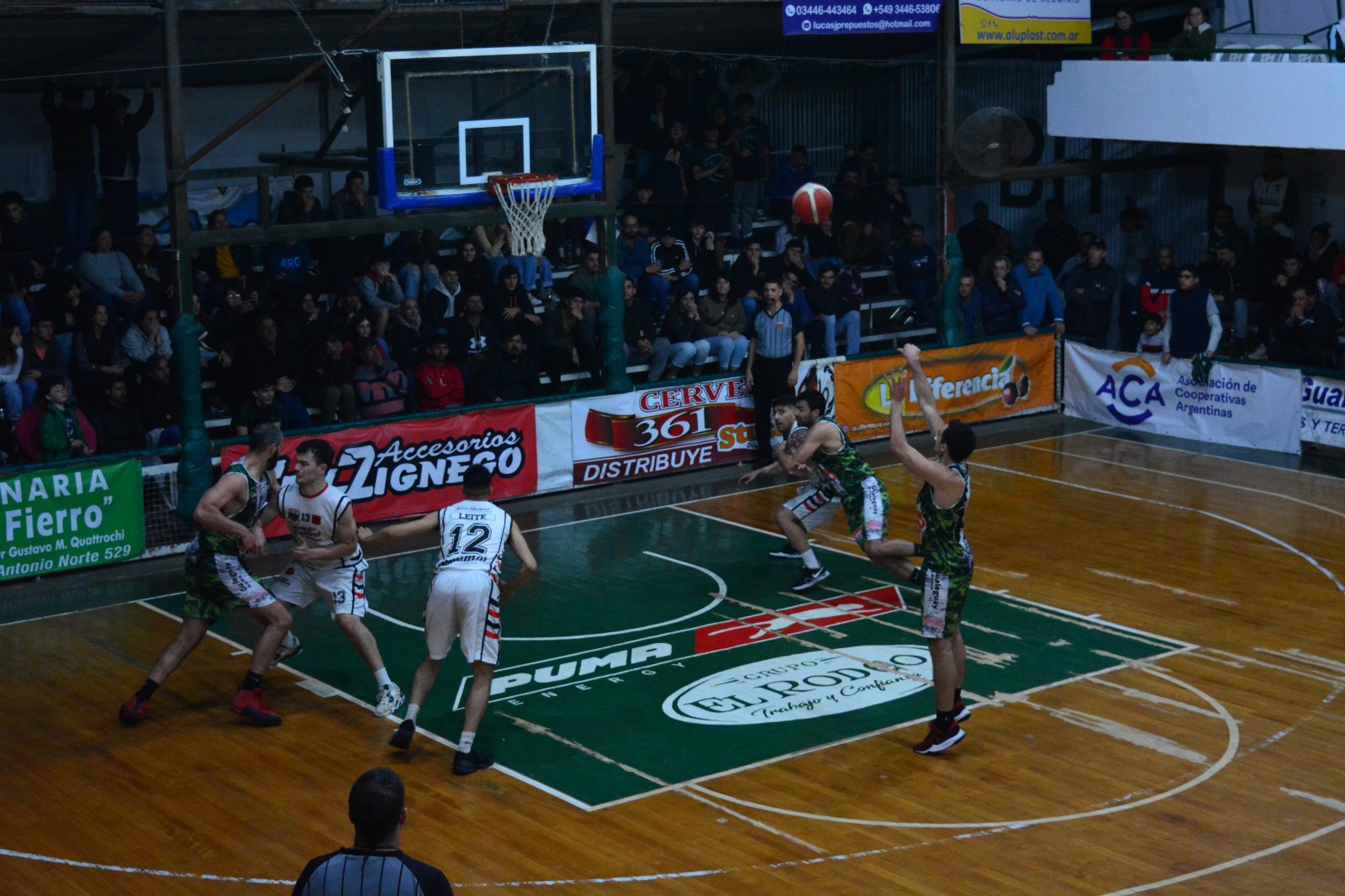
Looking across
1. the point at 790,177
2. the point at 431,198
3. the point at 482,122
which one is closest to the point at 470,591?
the point at 431,198

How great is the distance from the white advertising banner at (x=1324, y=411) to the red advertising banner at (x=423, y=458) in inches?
361

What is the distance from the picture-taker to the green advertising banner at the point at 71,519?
605 inches

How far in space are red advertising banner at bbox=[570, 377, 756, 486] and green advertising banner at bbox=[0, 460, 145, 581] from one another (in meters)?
5.03

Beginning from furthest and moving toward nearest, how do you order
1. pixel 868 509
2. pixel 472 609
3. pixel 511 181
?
pixel 511 181 → pixel 868 509 → pixel 472 609

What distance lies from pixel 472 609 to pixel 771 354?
9.35 m

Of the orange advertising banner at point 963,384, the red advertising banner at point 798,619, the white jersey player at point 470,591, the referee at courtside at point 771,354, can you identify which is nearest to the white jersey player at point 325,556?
the white jersey player at point 470,591

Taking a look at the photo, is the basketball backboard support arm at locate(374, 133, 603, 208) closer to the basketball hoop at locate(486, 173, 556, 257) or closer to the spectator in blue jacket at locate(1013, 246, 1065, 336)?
the basketball hoop at locate(486, 173, 556, 257)

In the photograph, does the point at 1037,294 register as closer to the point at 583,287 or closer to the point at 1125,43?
the point at 1125,43

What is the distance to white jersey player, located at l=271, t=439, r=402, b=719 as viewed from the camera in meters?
11.5

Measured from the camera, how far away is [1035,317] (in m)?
22.6

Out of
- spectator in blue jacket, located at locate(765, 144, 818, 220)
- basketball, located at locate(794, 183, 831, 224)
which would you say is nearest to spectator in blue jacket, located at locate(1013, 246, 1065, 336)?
spectator in blue jacket, located at locate(765, 144, 818, 220)

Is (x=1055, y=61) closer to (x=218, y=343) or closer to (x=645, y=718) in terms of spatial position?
(x=218, y=343)

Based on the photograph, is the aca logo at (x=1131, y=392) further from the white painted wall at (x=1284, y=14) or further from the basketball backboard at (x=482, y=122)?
Answer: the basketball backboard at (x=482, y=122)

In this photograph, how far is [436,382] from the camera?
1866 cm
